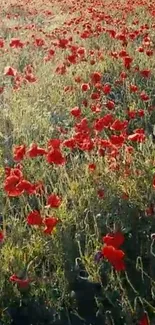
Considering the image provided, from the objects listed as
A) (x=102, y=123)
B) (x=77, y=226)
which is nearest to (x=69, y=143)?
(x=102, y=123)

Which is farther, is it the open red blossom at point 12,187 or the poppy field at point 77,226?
the open red blossom at point 12,187

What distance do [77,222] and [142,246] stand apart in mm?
377

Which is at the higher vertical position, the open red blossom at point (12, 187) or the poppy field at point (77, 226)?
the open red blossom at point (12, 187)

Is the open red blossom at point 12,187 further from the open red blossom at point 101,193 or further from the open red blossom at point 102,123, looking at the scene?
the open red blossom at point 102,123

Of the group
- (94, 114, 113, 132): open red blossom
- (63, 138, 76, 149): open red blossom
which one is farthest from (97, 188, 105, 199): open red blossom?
(94, 114, 113, 132): open red blossom

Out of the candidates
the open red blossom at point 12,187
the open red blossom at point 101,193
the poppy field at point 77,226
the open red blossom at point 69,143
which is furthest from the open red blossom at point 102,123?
the open red blossom at point 12,187

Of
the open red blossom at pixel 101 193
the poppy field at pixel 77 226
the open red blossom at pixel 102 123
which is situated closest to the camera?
the poppy field at pixel 77 226

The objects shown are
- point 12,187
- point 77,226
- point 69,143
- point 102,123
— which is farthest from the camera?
point 102,123

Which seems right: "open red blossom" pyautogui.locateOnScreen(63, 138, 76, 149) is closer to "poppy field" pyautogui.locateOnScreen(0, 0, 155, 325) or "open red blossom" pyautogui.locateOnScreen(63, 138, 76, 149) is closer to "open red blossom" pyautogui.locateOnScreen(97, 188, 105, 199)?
"poppy field" pyautogui.locateOnScreen(0, 0, 155, 325)

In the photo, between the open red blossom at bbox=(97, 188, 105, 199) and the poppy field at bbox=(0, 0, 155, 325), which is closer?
the poppy field at bbox=(0, 0, 155, 325)

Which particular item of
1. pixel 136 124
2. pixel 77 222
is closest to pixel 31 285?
pixel 77 222

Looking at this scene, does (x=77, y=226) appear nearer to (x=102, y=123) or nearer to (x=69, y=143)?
(x=69, y=143)

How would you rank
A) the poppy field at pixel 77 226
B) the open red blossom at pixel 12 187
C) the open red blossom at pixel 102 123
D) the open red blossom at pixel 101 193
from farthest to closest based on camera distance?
the open red blossom at pixel 102 123 < the open red blossom at pixel 101 193 < the open red blossom at pixel 12 187 < the poppy field at pixel 77 226

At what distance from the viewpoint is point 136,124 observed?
4.69 meters
